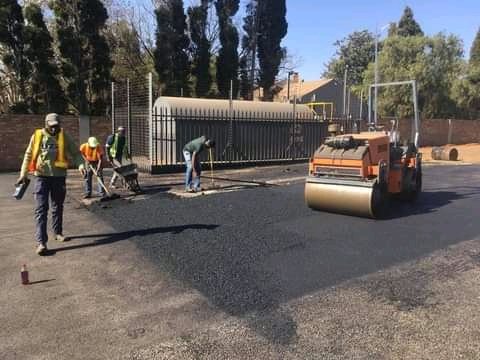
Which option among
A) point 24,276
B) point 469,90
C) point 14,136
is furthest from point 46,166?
point 469,90

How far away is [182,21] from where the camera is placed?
23.6 meters

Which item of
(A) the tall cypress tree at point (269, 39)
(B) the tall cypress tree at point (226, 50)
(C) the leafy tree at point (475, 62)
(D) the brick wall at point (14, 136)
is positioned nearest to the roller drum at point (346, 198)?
(D) the brick wall at point (14, 136)

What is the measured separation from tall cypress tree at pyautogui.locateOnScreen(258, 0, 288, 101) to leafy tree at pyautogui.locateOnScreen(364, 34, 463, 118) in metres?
8.36

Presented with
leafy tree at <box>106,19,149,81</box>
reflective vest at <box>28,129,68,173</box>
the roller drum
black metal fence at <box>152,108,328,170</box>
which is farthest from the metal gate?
leafy tree at <box>106,19,149,81</box>

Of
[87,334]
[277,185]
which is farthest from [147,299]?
[277,185]

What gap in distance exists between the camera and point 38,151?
5938 mm

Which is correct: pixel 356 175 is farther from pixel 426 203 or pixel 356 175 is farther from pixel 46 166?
pixel 46 166

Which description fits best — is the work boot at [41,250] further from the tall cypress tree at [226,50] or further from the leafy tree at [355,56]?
the leafy tree at [355,56]

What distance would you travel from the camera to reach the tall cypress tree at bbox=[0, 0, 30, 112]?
1717 centimetres

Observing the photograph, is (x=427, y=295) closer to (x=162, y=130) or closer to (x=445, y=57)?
(x=162, y=130)

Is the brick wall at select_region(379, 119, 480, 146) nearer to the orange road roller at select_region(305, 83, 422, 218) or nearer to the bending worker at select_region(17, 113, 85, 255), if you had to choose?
the orange road roller at select_region(305, 83, 422, 218)

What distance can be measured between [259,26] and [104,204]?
2159 centimetres

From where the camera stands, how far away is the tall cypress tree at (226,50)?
82.1 ft

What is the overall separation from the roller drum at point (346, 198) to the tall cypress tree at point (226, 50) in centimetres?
1805
